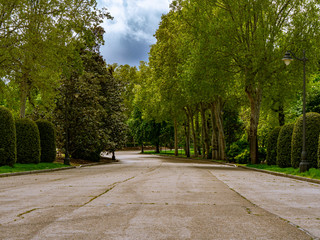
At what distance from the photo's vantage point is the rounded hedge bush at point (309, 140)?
60.6ft

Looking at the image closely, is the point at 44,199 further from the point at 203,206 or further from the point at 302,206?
the point at 302,206

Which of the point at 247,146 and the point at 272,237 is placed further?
the point at 247,146

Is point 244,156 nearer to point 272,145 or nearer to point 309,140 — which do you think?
point 272,145

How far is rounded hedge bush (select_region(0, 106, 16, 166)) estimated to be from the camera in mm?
20108

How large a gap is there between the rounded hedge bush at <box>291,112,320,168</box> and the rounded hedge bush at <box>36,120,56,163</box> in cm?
1690

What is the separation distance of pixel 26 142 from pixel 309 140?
17.2m

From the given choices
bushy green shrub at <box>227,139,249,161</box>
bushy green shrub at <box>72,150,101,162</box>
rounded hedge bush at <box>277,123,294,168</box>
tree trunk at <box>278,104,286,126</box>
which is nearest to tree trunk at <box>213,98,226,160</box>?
bushy green shrub at <box>227,139,249,161</box>

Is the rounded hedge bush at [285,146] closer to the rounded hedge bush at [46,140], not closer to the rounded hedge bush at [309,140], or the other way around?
the rounded hedge bush at [309,140]

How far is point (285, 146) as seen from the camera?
21.5m

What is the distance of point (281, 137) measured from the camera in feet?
72.0

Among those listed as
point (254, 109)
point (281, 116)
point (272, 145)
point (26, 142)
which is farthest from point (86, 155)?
point (281, 116)

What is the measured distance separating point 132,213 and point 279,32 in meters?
21.8

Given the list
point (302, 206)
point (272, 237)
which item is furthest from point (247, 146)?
point (272, 237)

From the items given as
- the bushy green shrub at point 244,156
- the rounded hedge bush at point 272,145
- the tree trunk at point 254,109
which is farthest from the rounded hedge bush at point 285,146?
the bushy green shrub at point 244,156
